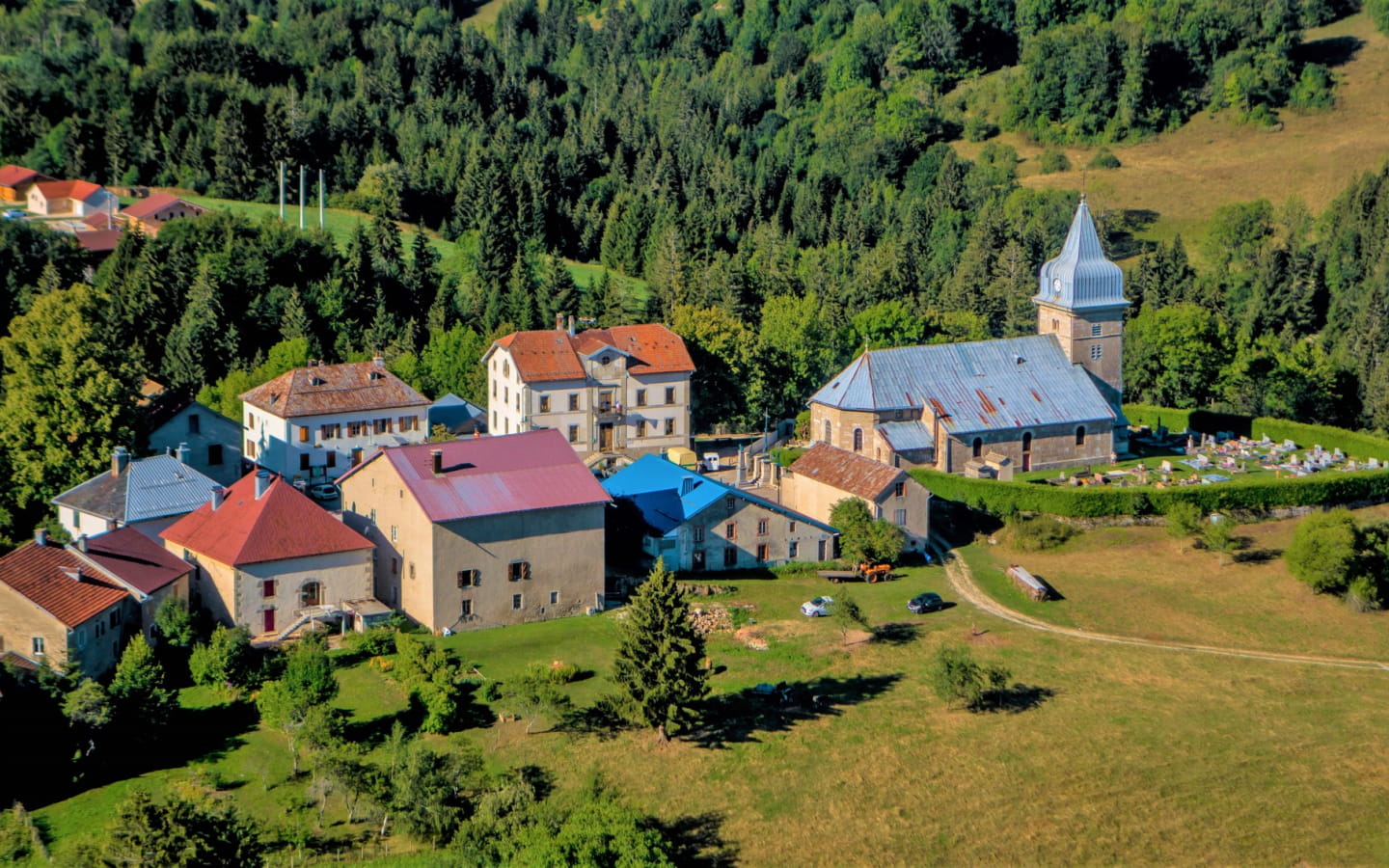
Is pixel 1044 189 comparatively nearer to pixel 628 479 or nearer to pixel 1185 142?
pixel 1185 142

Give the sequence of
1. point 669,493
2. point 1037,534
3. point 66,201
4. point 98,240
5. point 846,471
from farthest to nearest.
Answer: point 66,201 → point 98,240 → point 846,471 → point 1037,534 → point 669,493

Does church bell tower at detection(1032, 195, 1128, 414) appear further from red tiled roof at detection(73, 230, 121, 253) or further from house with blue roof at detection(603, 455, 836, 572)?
red tiled roof at detection(73, 230, 121, 253)

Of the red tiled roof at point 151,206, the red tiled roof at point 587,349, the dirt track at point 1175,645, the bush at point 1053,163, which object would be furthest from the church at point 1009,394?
the bush at point 1053,163

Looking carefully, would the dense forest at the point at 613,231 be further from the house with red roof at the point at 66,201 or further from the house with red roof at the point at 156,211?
the house with red roof at the point at 66,201

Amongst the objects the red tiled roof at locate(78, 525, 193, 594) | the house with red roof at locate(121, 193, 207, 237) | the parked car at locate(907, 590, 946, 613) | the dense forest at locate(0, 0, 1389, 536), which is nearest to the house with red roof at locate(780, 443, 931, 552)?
the parked car at locate(907, 590, 946, 613)

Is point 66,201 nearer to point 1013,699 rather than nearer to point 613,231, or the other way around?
point 613,231

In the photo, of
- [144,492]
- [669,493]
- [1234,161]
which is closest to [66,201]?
[144,492]

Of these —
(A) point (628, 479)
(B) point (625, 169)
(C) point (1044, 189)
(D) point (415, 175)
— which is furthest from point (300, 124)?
(A) point (628, 479)

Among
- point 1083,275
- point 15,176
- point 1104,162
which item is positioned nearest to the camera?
point 1083,275
